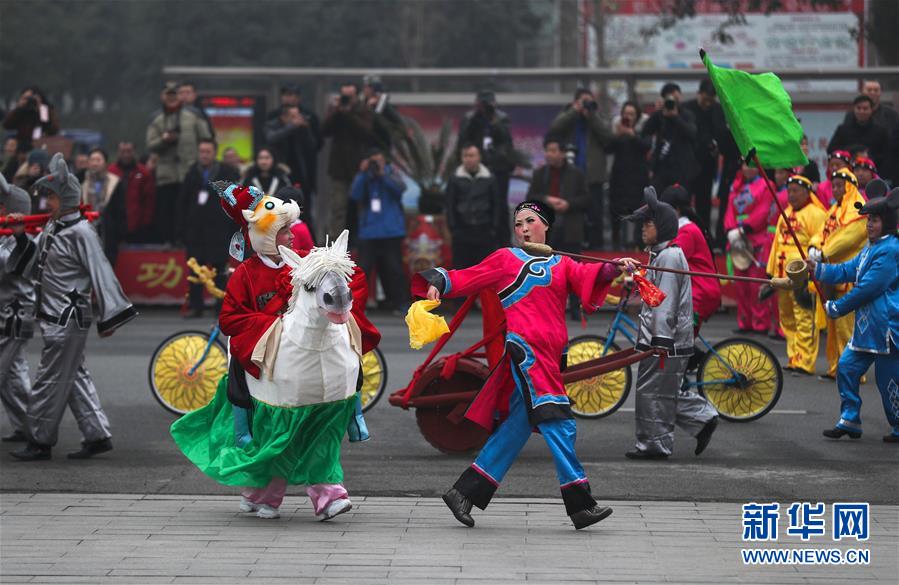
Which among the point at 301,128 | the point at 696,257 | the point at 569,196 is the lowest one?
the point at 569,196

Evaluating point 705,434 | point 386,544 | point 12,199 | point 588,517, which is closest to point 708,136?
point 705,434

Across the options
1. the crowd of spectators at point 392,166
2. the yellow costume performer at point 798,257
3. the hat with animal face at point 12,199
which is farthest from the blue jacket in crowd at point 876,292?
the hat with animal face at point 12,199

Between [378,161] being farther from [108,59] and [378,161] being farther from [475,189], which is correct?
[108,59]

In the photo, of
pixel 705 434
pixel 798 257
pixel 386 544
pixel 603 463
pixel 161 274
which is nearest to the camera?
pixel 386 544

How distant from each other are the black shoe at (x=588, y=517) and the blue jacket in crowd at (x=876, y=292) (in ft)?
11.9

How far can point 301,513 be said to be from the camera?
9031 mm

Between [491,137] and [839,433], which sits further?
[491,137]

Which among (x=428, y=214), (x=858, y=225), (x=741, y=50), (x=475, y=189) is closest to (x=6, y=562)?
(x=858, y=225)

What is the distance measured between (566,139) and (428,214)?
2229 mm

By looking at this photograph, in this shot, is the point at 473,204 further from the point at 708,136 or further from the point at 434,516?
the point at 434,516

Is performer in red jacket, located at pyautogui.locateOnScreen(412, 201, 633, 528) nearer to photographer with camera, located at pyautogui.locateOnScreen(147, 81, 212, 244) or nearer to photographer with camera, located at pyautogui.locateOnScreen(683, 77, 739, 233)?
photographer with camera, located at pyautogui.locateOnScreen(683, 77, 739, 233)

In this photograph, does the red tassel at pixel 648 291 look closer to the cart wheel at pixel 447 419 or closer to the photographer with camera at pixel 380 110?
the cart wheel at pixel 447 419

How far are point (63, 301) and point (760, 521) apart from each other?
512 cm

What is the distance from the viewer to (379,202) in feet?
61.6
